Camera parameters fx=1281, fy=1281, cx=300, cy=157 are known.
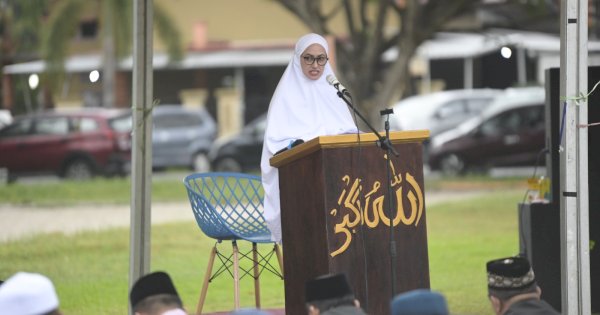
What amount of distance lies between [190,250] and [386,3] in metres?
7.09

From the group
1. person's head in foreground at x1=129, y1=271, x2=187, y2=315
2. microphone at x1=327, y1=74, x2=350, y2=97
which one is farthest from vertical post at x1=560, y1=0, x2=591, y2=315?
person's head in foreground at x1=129, y1=271, x2=187, y2=315

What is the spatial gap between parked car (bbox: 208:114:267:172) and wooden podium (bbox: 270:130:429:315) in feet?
66.1

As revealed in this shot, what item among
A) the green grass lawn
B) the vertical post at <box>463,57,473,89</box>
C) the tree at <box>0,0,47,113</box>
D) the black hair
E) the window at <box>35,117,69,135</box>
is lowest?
the green grass lawn

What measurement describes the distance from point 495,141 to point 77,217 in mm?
9513

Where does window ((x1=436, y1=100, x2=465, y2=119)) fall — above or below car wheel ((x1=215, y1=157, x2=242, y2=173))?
above

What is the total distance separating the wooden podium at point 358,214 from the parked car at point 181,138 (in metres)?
21.3

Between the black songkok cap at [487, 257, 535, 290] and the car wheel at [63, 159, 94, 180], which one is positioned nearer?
the black songkok cap at [487, 257, 535, 290]

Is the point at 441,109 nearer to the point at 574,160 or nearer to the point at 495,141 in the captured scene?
the point at 495,141

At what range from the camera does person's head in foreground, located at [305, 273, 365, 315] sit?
A: 5.47 metres

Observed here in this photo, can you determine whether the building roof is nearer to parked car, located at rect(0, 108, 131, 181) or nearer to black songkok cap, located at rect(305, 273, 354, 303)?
parked car, located at rect(0, 108, 131, 181)

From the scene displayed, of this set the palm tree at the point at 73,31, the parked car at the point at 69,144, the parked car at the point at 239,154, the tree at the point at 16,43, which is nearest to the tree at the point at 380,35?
the parked car at the point at 239,154

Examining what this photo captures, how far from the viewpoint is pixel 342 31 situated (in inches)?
1560

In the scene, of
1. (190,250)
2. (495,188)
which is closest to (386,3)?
(495,188)

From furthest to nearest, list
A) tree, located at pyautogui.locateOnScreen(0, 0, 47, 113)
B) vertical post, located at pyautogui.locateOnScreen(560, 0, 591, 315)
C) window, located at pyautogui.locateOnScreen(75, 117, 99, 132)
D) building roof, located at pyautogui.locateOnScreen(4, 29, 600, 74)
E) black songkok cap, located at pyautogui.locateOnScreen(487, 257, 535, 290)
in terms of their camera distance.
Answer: tree, located at pyautogui.locateOnScreen(0, 0, 47, 113) → building roof, located at pyautogui.locateOnScreen(4, 29, 600, 74) → window, located at pyautogui.locateOnScreen(75, 117, 99, 132) → vertical post, located at pyautogui.locateOnScreen(560, 0, 591, 315) → black songkok cap, located at pyautogui.locateOnScreen(487, 257, 535, 290)
